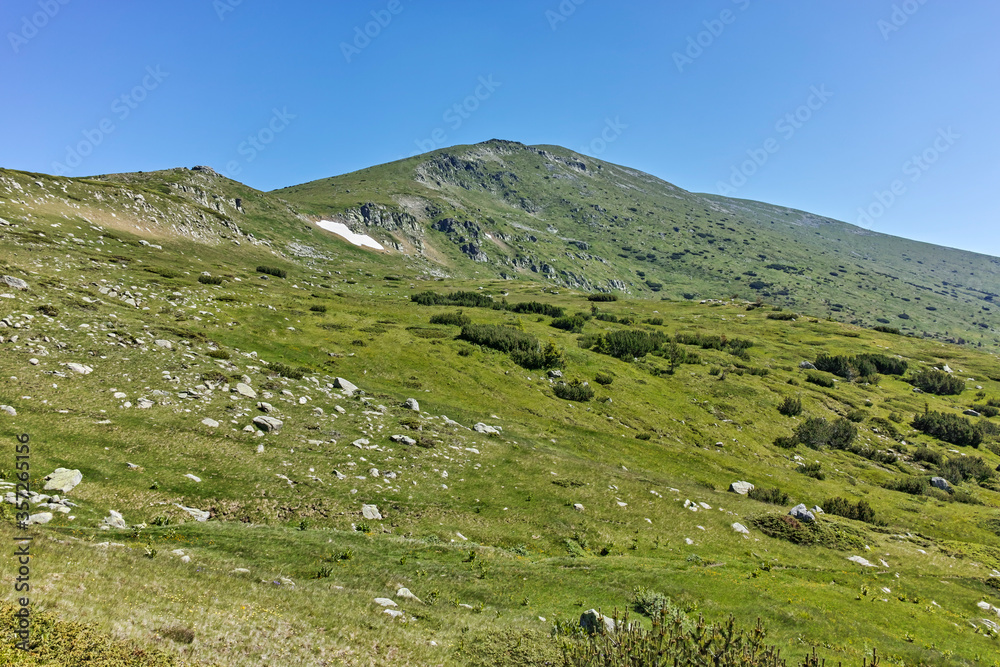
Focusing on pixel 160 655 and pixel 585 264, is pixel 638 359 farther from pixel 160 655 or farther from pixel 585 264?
pixel 585 264

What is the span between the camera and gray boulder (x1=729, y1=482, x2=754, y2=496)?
86.3 feet

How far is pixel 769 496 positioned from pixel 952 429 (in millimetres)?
33291

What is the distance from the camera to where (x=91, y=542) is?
31.4 feet

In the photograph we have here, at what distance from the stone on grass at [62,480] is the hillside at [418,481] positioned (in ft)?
0.59

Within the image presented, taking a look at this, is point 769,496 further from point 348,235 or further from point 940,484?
point 348,235

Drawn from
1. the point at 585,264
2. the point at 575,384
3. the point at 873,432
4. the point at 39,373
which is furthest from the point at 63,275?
the point at 585,264

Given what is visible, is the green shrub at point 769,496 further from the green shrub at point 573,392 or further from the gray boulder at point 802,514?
the green shrub at point 573,392

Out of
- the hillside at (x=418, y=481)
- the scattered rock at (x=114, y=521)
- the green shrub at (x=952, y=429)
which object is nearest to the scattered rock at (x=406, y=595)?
the hillside at (x=418, y=481)

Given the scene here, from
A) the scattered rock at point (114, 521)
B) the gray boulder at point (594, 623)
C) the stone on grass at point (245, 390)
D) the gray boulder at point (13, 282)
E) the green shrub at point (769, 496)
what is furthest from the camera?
the green shrub at point (769, 496)

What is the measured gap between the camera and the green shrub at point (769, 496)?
25.0 meters

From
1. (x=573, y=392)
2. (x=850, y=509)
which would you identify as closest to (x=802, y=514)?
(x=850, y=509)

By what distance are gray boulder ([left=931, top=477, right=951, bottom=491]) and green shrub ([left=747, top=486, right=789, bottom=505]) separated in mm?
17672

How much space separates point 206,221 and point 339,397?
59.3 metres

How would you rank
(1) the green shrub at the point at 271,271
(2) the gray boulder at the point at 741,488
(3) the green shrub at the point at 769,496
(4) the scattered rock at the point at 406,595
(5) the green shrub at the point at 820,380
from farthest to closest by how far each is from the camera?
(1) the green shrub at the point at 271,271
(5) the green shrub at the point at 820,380
(2) the gray boulder at the point at 741,488
(3) the green shrub at the point at 769,496
(4) the scattered rock at the point at 406,595
